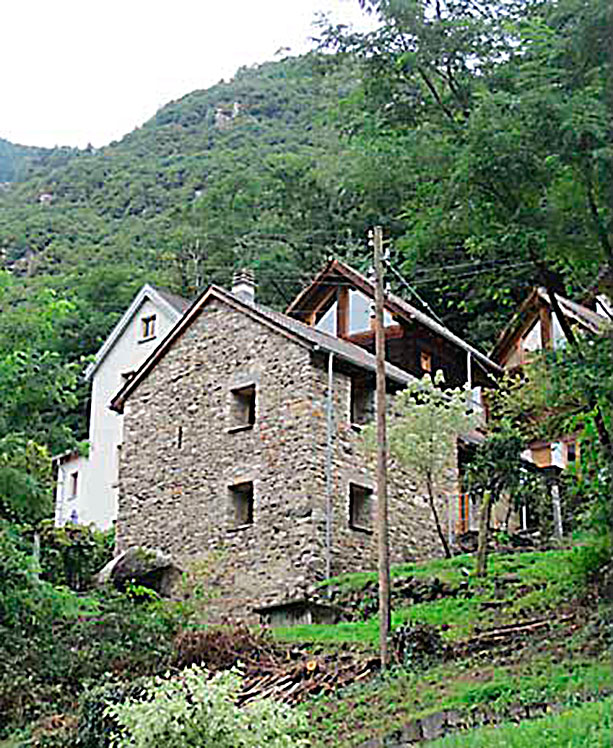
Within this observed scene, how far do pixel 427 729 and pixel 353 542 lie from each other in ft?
42.5

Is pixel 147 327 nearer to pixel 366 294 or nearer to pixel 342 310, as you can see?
pixel 342 310

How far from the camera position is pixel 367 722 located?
14.6 m

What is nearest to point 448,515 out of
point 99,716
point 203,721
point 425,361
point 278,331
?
point 278,331

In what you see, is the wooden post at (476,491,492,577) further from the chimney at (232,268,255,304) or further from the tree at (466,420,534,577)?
the chimney at (232,268,255,304)

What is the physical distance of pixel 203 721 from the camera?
11.1 metres

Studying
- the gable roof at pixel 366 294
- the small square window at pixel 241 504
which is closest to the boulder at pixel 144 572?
the small square window at pixel 241 504

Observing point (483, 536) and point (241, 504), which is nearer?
point (483, 536)

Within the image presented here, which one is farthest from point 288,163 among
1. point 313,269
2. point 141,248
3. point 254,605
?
point 254,605

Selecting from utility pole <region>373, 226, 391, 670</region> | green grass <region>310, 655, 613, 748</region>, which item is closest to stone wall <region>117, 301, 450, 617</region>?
utility pole <region>373, 226, 391, 670</region>

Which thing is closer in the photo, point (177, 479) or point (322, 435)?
point (322, 435)

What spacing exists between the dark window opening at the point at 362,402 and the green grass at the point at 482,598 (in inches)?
181

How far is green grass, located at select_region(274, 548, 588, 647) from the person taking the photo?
19375 mm

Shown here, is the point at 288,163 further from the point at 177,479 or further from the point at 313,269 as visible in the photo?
the point at 177,479

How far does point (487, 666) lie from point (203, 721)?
602 centimetres
